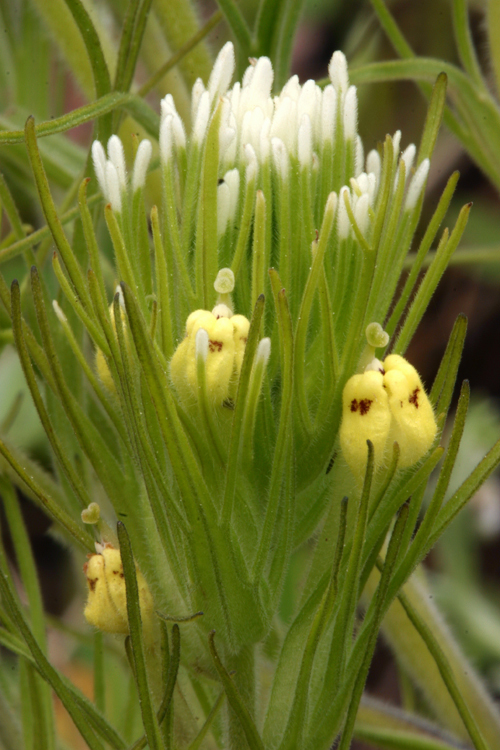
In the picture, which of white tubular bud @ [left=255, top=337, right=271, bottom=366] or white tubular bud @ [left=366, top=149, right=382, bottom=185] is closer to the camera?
white tubular bud @ [left=255, top=337, right=271, bottom=366]

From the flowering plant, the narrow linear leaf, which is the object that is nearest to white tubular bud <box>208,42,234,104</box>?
the flowering plant

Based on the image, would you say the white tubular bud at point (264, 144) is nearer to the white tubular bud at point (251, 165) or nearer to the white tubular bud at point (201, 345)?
the white tubular bud at point (251, 165)

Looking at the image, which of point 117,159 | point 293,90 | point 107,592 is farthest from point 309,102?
point 107,592

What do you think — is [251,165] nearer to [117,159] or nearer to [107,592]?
[117,159]

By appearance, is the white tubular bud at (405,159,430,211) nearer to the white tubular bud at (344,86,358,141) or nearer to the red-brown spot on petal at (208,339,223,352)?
the white tubular bud at (344,86,358,141)

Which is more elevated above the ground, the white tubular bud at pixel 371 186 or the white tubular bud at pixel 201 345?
the white tubular bud at pixel 371 186

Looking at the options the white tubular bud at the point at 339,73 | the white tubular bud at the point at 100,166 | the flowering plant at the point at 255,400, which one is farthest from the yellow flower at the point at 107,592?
the white tubular bud at the point at 339,73

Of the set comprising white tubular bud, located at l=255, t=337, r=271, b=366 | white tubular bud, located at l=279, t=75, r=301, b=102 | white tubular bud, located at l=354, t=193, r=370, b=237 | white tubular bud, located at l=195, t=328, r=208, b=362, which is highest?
white tubular bud, located at l=279, t=75, r=301, b=102
